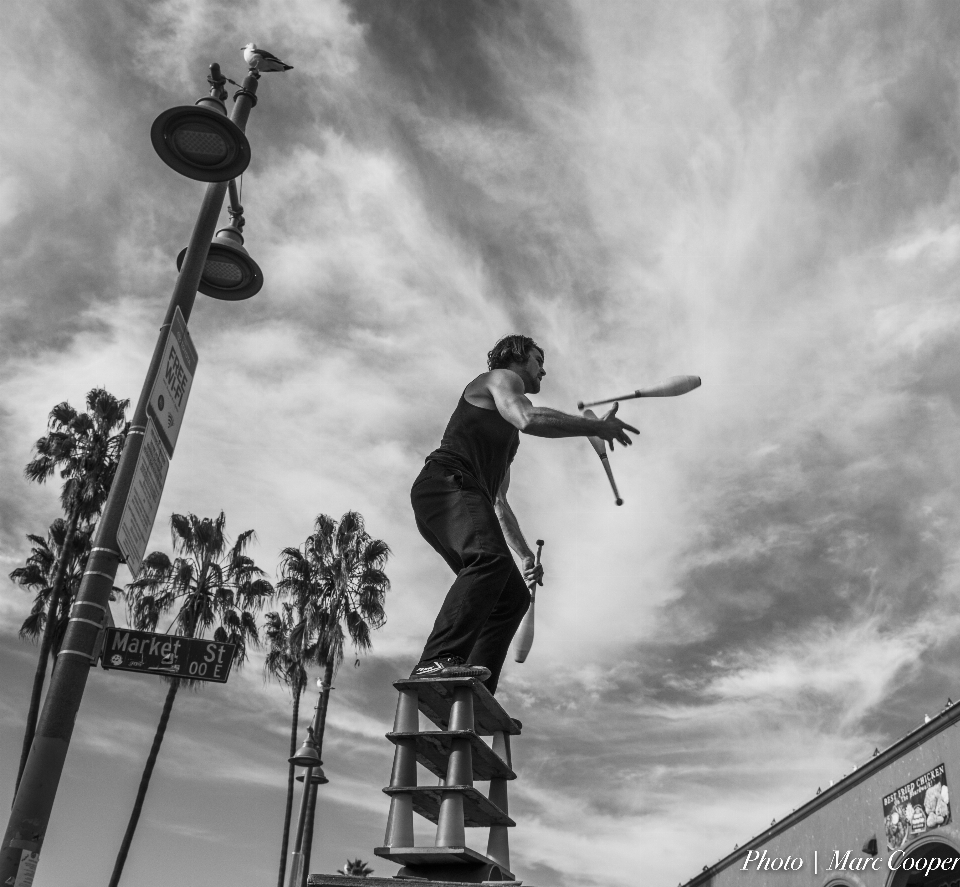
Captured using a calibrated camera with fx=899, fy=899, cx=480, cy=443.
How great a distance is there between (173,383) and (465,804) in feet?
9.92

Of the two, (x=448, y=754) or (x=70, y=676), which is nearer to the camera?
(x=448, y=754)

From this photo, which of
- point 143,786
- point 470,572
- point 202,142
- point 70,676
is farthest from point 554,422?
point 143,786

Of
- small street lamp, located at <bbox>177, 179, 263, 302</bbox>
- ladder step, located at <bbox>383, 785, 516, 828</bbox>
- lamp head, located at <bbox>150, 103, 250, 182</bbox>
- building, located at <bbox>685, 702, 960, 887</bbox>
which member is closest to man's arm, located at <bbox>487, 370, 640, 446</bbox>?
ladder step, located at <bbox>383, 785, 516, 828</bbox>

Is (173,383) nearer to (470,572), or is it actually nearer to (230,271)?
(230,271)

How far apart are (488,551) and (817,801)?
19.2 meters

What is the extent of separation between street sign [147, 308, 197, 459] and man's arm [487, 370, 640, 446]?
201cm

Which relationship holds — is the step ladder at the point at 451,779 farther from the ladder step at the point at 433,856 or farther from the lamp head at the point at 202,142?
the lamp head at the point at 202,142

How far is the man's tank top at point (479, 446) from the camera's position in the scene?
4789 millimetres

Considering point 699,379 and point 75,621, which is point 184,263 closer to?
point 75,621

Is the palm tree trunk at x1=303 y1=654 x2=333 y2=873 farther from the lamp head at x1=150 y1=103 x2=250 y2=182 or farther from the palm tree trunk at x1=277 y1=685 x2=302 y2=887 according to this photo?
the lamp head at x1=150 y1=103 x2=250 y2=182

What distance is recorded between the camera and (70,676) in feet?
14.8

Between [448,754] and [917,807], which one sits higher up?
[917,807]

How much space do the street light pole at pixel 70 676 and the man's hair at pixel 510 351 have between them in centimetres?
192

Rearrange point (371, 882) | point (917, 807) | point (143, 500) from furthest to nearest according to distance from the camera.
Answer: point (917, 807), point (143, 500), point (371, 882)
